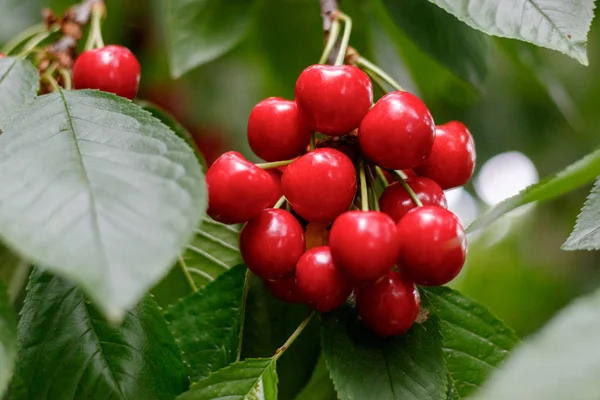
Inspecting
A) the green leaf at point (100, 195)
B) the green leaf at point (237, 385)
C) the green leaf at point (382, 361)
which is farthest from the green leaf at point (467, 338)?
the green leaf at point (100, 195)

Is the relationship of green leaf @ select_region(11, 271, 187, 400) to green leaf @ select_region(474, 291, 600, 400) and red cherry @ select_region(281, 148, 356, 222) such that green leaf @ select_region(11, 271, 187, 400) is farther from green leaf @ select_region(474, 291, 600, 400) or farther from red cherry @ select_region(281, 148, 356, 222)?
green leaf @ select_region(474, 291, 600, 400)

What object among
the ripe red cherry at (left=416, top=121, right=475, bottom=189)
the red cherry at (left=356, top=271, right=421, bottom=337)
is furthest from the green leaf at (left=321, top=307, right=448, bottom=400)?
the ripe red cherry at (left=416, top=121, right=475, bottom=189)

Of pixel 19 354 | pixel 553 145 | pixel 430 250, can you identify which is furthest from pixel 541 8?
pixel 553 145

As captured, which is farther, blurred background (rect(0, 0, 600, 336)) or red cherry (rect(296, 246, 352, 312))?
blurred background (rect(0, 0, 600, 336))

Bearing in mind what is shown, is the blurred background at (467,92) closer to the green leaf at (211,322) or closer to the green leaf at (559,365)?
the green leaf at (211,322)

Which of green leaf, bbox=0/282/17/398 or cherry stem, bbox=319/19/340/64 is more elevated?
cherry stem, bbox=319/19/340/64
